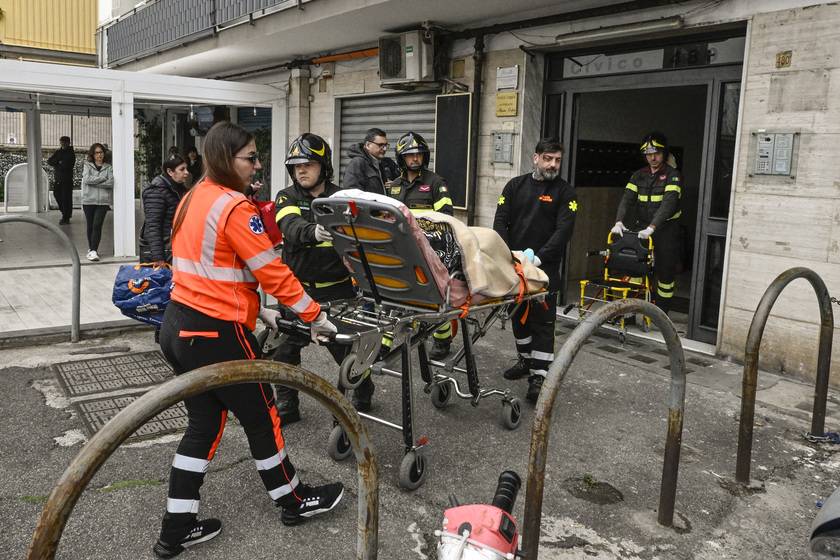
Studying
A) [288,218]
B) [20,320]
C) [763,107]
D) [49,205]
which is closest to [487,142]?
[763,107]

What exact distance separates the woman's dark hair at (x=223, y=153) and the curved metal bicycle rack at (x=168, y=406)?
51.1 inches

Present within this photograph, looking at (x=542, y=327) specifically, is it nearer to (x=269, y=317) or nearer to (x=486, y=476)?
(x=486, y=476)

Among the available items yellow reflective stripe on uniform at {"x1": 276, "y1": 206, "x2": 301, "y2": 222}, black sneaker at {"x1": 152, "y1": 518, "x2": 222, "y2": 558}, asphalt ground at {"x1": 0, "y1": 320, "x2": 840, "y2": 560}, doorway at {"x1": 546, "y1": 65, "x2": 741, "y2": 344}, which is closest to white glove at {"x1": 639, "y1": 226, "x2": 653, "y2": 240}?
doorway at {"x1": 546, "y1": 65, "x2": 741, "y2": 344}

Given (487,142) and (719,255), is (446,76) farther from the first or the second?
(719,255)

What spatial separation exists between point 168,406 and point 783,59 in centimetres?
601

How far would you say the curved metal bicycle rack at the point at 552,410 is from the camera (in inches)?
108

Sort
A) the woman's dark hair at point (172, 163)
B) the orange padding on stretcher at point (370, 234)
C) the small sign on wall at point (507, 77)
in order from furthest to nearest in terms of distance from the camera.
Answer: the small sign on wall at point (507, 77), the woman's dark hair at point (172, 163), the orange padding on stretcher at point (370, 234)

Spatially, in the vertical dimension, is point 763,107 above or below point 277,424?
above

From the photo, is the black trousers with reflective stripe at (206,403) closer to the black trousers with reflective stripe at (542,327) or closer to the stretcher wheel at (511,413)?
the stretcher wheel at (511,413)

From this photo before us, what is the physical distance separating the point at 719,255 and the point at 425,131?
15.7ft

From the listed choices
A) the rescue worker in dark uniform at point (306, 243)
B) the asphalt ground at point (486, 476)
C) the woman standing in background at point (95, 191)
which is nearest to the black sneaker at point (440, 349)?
the asphalt ground at point (486, 476)

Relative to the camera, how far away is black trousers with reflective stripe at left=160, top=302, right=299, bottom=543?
3184 mm

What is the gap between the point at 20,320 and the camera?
23.4 ft

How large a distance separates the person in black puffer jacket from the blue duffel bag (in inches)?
23.2
